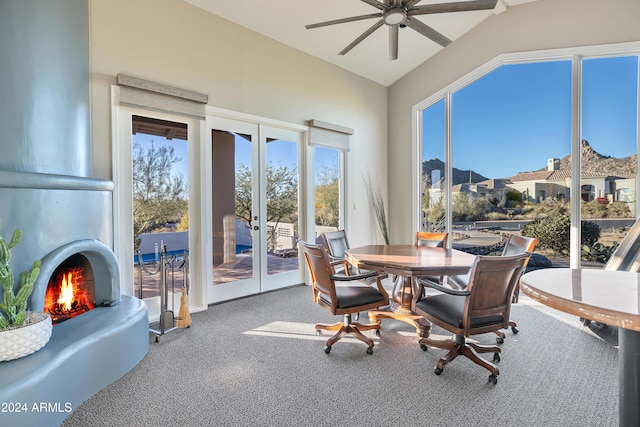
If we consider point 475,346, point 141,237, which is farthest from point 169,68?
point 475,346

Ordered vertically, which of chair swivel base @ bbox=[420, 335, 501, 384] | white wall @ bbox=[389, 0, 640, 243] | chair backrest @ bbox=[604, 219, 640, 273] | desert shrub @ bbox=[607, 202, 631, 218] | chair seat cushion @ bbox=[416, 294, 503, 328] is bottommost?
chair swivel base @ bbox=[420, 335, 501, 384]

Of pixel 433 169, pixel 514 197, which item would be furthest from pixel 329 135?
pixel 514 197

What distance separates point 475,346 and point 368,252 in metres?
1.21

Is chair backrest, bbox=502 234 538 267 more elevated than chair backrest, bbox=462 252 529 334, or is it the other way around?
chair backrest, bbox=502 234 538 267

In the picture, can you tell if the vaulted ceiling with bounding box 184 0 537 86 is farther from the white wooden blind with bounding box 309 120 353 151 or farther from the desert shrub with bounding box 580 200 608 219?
the desert shrub with bounding box 580 200 608 219

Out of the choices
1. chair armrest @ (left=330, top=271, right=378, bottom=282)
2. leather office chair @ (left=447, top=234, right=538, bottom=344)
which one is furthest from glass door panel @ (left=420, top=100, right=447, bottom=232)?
chair armrest @ (left=330, top=271, right=378, bottom=282)

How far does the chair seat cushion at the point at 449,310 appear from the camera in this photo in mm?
2131

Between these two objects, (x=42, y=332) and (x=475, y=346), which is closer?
(x=42, y=332)

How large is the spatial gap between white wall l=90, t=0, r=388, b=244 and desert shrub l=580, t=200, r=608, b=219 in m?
2.82

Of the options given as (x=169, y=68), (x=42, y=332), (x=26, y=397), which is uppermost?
(x=169, y=68)

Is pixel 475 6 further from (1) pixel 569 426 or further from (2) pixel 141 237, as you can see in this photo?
(2) pixel 141 237

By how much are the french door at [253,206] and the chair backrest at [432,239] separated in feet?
5.51

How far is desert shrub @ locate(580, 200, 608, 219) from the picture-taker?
3.62 metres

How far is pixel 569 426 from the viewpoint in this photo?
67.2 inches
